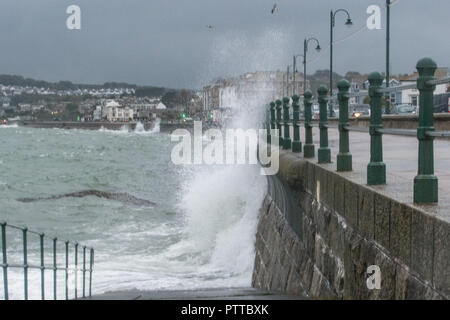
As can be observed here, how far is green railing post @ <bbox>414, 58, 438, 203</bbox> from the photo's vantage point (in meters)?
4.49

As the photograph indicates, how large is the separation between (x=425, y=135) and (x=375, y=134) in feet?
4.07

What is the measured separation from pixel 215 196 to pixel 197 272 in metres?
6.64

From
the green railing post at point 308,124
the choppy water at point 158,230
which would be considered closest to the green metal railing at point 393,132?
the green railing post at point 308,124

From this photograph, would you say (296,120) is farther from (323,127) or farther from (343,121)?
(343,121)

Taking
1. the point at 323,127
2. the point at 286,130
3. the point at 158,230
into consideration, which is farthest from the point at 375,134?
the point at 158,230

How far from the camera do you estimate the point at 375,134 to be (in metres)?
5.80

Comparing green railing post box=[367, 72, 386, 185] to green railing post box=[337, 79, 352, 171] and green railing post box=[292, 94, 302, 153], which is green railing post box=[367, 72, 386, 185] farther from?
Answer: green railing post box=[292, 94, 302, 153]

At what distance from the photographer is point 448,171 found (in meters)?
7.04

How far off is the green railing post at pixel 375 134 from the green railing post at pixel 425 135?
93 centimetres

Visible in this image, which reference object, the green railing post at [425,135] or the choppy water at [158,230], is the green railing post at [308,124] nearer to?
the choppy water at [158,230]

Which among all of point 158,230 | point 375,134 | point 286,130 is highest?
point 375,134

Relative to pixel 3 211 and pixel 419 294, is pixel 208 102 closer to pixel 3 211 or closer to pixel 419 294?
pixel 3 211

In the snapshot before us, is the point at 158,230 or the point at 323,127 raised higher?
the point at 323,127
